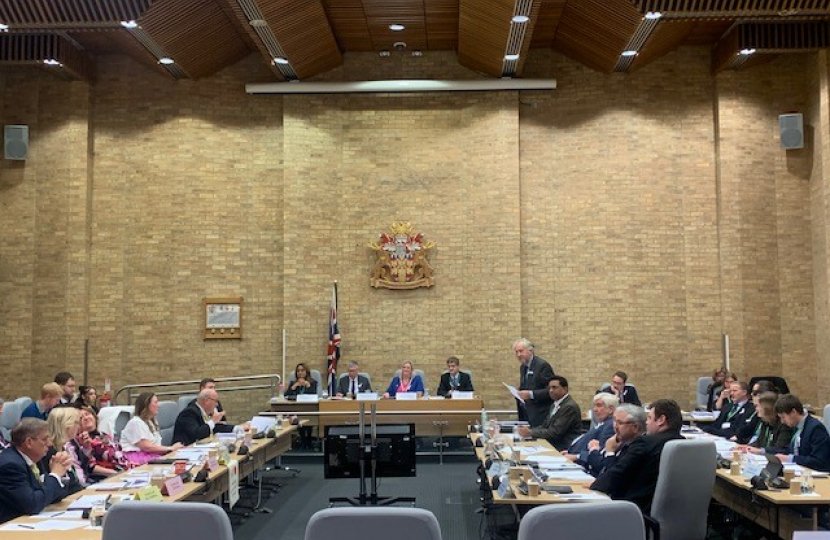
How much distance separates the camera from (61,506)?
17.1ft

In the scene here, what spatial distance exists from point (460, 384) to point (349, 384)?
167cm

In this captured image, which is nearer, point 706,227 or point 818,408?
point 818,408

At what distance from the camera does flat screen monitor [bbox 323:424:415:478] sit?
8.36 m

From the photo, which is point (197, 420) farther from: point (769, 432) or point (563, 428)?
point (769, 432)

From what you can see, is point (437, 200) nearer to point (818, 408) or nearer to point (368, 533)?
point (818, 408)

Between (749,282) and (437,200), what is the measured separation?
206 inches

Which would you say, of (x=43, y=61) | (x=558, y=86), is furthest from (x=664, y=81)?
(x=43, y=61)

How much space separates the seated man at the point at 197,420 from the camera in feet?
29.0

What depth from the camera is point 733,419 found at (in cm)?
968

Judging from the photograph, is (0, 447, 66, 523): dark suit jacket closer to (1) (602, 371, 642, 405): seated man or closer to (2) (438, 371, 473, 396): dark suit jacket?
(1) (602, 371, 642, 405): seated man

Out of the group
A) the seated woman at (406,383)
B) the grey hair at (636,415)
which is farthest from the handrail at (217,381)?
the grey hair at (636,415)

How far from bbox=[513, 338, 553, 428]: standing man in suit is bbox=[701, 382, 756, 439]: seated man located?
1.93 meters

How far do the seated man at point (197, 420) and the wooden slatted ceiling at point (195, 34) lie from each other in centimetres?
561

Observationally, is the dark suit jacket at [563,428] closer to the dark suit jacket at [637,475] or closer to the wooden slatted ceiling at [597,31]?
the dark suit jacket at [637,475]
